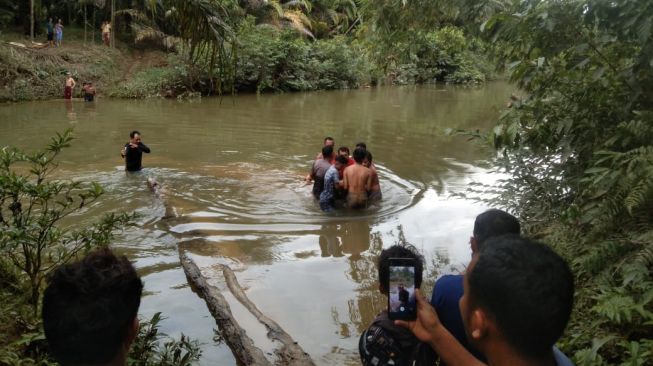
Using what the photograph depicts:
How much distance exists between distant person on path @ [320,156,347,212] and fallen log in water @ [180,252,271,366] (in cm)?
351

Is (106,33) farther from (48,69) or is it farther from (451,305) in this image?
(451,305)

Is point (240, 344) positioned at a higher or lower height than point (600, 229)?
lower

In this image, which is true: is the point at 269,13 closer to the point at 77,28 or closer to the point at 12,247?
the point at 77,28

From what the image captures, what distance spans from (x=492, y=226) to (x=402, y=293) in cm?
91

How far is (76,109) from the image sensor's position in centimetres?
2217

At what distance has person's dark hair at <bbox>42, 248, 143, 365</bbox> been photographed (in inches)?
72.0

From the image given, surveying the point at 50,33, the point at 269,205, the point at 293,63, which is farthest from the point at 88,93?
the point at 269,205

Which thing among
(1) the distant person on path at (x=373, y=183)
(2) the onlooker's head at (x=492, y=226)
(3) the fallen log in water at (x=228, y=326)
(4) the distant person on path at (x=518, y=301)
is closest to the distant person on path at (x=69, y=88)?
(1) the distant person on path at (x=373, y=183)

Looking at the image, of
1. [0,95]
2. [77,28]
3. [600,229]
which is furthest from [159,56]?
[600,229]

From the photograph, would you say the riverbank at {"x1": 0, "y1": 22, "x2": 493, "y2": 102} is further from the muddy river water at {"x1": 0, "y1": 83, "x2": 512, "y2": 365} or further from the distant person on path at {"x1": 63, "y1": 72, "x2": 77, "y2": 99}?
the muddy river water at {"x1": 0, "y1": 83, "x2": 512, "y2": 365}

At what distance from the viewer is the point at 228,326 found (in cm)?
484

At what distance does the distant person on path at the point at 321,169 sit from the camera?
32.7 ft

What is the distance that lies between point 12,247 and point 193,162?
9911mm

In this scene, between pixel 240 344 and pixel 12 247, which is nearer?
pixel 12 247
